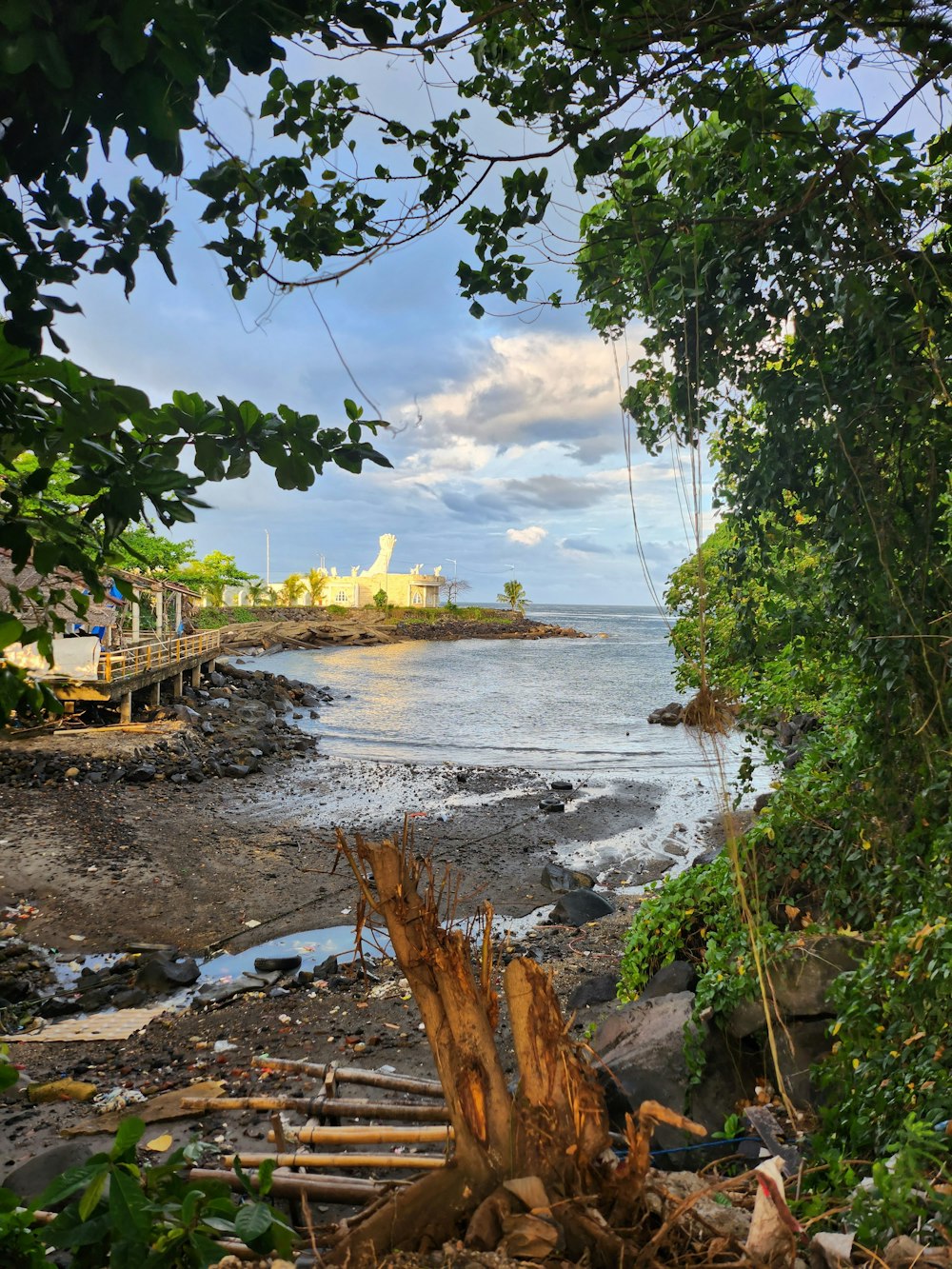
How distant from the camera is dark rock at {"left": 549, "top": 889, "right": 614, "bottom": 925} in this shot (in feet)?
25.0

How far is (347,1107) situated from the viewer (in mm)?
3150

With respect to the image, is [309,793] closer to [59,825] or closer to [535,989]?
[59,825]

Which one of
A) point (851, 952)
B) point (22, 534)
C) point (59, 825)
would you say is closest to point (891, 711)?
point (851, 952)

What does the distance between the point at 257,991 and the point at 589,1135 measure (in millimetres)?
4735

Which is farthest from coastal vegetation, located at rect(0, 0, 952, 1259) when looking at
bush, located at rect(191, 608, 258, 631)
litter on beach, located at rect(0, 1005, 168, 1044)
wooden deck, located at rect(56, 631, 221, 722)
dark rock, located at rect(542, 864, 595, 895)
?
bush, located at rect(191, 608, 258, 631)

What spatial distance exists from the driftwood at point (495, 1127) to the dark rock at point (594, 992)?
374cm

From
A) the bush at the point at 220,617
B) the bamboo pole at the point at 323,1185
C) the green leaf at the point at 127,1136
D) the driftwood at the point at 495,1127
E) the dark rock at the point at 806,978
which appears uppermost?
the bush at the point at 220,617

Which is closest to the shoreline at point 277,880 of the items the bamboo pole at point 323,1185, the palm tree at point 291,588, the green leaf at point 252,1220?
the green leaf at point 252,1220

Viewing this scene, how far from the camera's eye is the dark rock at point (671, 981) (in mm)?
4387

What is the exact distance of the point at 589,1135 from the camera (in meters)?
1.76

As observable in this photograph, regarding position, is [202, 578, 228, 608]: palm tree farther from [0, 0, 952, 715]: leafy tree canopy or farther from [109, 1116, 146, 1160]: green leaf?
[109, 1116, 146, 1160]: green leaf

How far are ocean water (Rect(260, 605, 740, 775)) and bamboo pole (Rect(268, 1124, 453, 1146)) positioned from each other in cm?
168

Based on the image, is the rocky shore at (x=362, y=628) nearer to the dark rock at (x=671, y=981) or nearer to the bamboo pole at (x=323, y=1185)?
the dark rock at (x=671, y=981)

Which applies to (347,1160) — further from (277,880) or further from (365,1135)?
(277,880)
